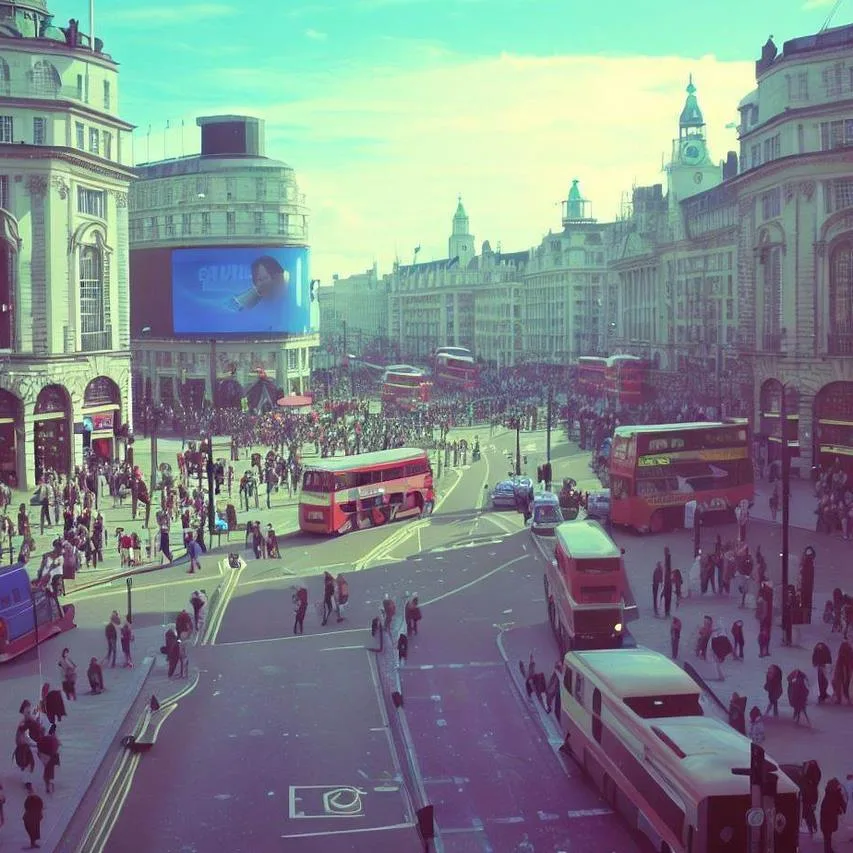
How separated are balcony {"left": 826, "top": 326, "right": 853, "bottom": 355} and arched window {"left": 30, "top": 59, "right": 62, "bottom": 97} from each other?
112 ft

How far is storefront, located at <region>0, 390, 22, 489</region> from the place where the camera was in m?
55.6

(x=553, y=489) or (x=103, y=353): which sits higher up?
(x=103, y=353)

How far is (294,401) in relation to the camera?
90.6 meters

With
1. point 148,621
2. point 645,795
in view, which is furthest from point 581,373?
point 645,795

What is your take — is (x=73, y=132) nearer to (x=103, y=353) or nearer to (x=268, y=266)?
(x=103, y=353)

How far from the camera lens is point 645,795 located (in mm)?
17312

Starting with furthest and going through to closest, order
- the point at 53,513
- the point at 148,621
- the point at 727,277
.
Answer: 1. the point at 727,277
2. the point at 53,513
3. the point at 148,621

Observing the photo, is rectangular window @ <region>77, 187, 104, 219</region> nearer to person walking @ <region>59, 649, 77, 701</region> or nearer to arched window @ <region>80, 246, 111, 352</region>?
arched window @ <region>80, 246, 111, 352</region>

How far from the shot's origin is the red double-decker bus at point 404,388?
98.7 m

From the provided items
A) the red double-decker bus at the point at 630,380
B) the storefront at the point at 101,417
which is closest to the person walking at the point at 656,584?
the storefront at the point at 101,417

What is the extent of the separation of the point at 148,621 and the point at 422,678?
858 cm

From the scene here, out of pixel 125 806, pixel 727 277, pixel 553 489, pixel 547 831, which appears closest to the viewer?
pixel 547 831

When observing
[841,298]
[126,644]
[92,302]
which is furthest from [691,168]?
[126,644]

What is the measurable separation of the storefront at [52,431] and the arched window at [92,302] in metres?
3.04
